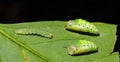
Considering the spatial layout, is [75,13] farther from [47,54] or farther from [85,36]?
[47,54]

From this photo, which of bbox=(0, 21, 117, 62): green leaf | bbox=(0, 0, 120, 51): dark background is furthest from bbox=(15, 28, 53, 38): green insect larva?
bbox=(0, 0, 120, 51): dark background

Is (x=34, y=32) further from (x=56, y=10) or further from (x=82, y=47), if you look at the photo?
(x=56, y=10)

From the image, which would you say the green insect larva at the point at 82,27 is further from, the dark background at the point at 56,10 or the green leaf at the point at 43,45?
the dark background at the point at 56,10

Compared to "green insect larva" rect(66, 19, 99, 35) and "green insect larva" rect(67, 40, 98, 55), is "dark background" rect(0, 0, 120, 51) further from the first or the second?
"green insect larva" rect(67, 40, 98, 55)

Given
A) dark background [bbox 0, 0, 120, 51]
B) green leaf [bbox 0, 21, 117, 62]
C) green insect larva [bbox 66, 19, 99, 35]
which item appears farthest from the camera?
dark background [bbox 0, 0, 120, 51]

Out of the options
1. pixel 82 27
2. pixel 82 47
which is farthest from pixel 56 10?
pixel 82 47

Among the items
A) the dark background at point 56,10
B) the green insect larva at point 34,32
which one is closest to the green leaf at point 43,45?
the green insect larva at point 34,32
